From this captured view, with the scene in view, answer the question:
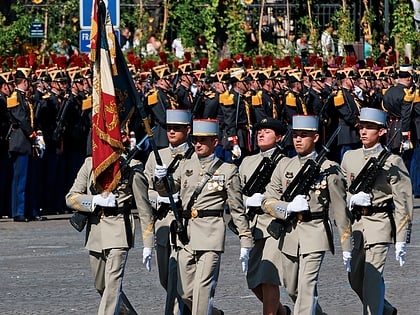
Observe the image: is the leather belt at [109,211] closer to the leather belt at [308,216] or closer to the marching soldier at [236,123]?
the leather belt at [308,216]

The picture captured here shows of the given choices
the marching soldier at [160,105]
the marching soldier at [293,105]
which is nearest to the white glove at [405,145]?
the marching soldier at [293,105]

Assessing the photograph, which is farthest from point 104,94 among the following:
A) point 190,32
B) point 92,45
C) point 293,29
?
point 293,29

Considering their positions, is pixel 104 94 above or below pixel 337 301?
above

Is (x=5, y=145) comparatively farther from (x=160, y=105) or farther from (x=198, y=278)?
(x=198, y=278)

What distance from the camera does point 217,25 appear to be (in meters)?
30.9

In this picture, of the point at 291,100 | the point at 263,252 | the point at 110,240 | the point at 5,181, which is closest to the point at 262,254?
the point at 263,252

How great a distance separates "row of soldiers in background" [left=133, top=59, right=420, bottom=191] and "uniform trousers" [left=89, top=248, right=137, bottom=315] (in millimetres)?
9985

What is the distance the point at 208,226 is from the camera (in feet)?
38.9

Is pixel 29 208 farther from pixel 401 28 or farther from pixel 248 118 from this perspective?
pixel 401 28

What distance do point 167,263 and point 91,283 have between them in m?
2.94

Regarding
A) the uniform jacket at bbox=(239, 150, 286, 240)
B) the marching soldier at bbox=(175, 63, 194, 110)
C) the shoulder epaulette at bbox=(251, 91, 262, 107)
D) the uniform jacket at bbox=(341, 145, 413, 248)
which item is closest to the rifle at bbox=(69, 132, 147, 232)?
the uniform jacket at bbox=(239, 150, 286, 240)

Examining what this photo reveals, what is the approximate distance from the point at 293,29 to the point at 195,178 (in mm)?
21821

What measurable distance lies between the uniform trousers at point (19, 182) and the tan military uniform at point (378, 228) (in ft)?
31.0

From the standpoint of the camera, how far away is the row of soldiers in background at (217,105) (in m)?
21.4
